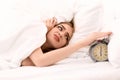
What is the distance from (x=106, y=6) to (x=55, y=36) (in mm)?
365

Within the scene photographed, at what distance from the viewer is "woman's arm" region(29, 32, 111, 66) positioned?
143 cm

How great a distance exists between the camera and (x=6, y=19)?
1.53 m

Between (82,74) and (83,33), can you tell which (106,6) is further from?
(82,74)

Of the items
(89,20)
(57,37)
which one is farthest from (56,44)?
(89,20)

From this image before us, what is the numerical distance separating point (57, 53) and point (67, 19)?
35 centimetres

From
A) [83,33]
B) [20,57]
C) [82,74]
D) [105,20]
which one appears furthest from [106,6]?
[20,57]

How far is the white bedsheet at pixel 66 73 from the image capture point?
1.28m

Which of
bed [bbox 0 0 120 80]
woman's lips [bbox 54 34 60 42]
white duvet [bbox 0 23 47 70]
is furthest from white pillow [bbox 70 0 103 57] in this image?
white duvet [bbox 0 23 47 70]

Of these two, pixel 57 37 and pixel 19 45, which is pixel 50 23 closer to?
pixel 57 37

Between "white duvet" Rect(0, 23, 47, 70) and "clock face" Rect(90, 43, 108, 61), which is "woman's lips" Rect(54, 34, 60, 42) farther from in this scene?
"clock face" Rect(90, 43, 108, 61)

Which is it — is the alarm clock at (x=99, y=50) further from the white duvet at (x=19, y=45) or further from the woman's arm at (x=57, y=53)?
the white duvet at (x=19, y=45)

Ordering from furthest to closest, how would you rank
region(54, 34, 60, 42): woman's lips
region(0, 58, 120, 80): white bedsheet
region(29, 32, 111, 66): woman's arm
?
region(54, 34, 60, 42): woman's lips < region(29, 32, 111, 66): woman's arm < region(0, 58, 120, 80): white bedsheet

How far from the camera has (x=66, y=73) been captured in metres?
1.31

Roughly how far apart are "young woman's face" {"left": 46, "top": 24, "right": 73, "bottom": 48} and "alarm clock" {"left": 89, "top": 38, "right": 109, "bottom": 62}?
0.20m
